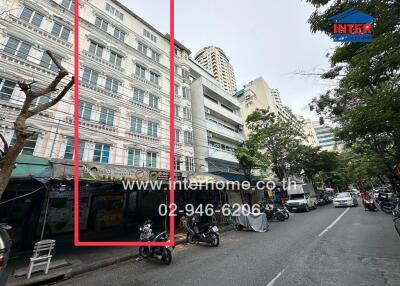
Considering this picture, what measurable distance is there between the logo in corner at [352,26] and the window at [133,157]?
13.4 metres

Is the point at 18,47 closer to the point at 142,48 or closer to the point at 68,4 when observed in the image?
the point at 68,4

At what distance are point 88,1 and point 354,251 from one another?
23.1 m

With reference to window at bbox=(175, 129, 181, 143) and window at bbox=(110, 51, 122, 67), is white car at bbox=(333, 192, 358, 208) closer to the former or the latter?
window at bbox=(175, 129, 181, 143)

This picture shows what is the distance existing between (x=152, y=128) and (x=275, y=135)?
1558 centimetres

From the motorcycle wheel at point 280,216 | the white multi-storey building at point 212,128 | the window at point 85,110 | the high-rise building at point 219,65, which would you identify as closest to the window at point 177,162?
the white multi-storey building at point 212,128

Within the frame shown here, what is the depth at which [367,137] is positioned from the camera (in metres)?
16.7

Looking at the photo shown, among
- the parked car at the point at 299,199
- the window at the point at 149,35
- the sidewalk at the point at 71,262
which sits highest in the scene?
the window at the point at 149,35

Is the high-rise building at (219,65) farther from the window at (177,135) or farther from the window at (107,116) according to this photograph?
the window at (107,116)

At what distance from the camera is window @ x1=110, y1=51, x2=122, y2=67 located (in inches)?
657

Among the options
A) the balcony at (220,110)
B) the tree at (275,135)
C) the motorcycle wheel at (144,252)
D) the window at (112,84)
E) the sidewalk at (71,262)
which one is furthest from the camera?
the balcony at (220,110)

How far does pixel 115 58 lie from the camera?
667 inches

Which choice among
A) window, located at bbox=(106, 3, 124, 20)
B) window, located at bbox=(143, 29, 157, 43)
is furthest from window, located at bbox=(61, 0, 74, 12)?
window, located at bbox=(143, 29, 157, 43)

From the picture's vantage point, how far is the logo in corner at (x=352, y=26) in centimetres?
619

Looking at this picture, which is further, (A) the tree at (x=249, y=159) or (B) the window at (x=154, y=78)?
(B) the window at (x=154, y=78)
